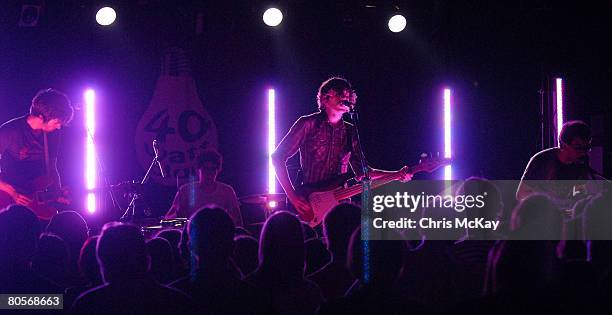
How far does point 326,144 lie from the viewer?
5.20 meters

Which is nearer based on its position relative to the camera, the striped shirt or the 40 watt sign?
the striped shirt

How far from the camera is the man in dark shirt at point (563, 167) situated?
4.67m

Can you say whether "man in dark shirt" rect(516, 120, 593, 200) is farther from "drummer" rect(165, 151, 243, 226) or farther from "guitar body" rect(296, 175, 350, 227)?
"drummer" rect(165, 151, 243, 226)

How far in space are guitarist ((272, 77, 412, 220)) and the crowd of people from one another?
5.91 feet

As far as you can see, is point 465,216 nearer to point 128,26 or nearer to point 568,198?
point 568,198

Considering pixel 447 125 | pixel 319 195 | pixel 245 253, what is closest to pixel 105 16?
pixel 319 195

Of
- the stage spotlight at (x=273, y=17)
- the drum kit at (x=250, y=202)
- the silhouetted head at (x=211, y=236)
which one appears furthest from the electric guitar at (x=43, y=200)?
the silhouetted head at (x=211, y=236)

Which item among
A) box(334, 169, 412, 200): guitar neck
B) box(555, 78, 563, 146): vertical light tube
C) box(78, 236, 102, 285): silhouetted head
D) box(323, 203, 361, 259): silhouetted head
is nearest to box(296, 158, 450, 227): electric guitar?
box(334, 169, 412, 200): guitar neck

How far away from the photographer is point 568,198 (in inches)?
185

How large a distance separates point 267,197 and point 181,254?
1621 millimetres

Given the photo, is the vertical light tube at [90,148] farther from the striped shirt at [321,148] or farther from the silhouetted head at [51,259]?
the silhouetted head at [51,259]

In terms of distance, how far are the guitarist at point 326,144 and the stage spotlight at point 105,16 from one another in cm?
205

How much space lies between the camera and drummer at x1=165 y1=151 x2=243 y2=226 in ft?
16.6

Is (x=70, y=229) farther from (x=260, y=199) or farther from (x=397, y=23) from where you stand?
(x=397, y=23)
